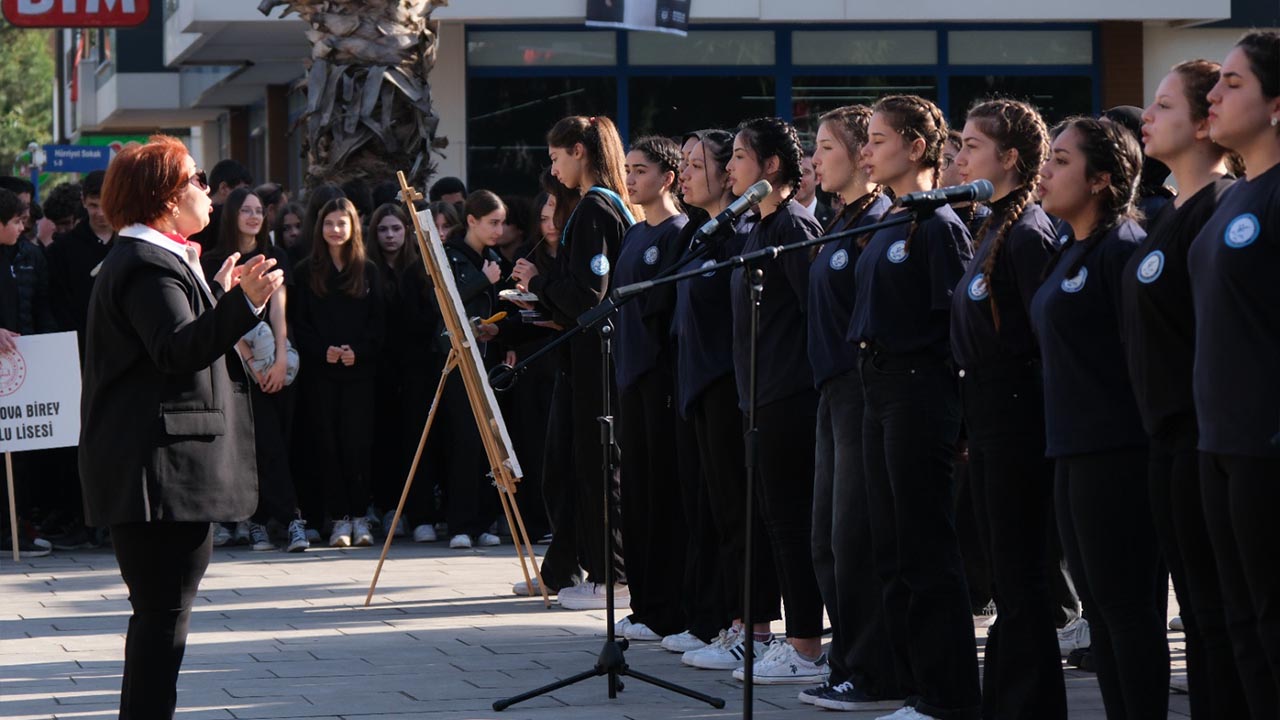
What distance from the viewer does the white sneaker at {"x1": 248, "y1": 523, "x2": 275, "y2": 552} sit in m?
11.9

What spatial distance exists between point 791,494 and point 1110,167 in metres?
2.09

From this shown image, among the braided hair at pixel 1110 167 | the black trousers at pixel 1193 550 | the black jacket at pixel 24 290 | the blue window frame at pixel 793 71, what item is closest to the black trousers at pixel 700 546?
the braided hair at pixel 1110 167

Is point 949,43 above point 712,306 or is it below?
above

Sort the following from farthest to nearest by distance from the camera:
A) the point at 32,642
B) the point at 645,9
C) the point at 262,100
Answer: the point at 262,100
the point at 645,9
the point at 32,642

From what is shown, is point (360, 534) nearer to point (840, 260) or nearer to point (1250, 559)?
point (840, 260)

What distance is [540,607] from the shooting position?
30.6 feet

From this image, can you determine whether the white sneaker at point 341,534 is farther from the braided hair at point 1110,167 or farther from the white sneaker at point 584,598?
the braided hair at point 1110,167

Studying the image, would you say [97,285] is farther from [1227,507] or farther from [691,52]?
[691,52]

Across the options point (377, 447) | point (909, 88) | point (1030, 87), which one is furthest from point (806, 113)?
point (377, 447)

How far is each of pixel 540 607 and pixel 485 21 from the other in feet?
39.8

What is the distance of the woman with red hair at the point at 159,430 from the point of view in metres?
5.36

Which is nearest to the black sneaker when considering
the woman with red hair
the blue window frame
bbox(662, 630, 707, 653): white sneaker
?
bbox(662, 630, 707, 653): white sneaker

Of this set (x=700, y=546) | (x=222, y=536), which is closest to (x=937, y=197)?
(x=700, y=546)

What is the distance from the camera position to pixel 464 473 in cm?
1186
